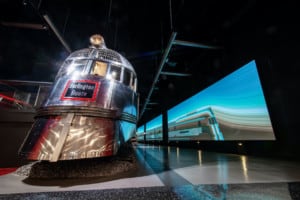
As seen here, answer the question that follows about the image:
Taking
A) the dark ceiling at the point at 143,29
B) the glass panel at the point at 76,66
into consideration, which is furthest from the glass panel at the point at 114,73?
the dark ceiling at the point at 143,29

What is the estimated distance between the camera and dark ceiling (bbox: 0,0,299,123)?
2.82m

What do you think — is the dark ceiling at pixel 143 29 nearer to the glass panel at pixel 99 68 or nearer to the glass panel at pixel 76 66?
the glass panel at pixel 76 66

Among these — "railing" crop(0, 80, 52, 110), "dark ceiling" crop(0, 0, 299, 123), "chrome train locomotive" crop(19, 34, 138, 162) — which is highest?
"dark ceiling" crop(0, 0, 299, 123)

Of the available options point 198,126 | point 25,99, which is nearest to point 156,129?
point 198,126

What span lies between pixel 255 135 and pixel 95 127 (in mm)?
3474

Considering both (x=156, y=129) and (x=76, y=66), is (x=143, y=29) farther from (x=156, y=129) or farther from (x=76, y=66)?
(x=156, y=129)

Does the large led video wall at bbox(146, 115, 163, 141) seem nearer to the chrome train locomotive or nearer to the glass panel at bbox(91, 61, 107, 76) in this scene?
the chrome train locomotive

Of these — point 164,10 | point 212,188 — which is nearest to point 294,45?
point 212,188

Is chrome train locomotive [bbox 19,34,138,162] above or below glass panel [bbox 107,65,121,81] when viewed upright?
below

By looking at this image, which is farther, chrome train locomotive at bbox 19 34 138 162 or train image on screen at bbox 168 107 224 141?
train image on screen at bbox 168 107 224 141

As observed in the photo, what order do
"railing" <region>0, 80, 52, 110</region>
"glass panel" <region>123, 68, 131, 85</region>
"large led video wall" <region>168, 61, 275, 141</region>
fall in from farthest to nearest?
"railing" <region>0, 80, 52, 110</region>, "large led video wall" <region>168, 61, 275, 141</region>, "glass panel" <region>123, 68, 131, 85</region>

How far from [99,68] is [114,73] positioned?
261 millimetres

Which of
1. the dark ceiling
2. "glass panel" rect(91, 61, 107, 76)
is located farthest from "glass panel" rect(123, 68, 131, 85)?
the dark ceiling

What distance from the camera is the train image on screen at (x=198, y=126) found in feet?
13.6
